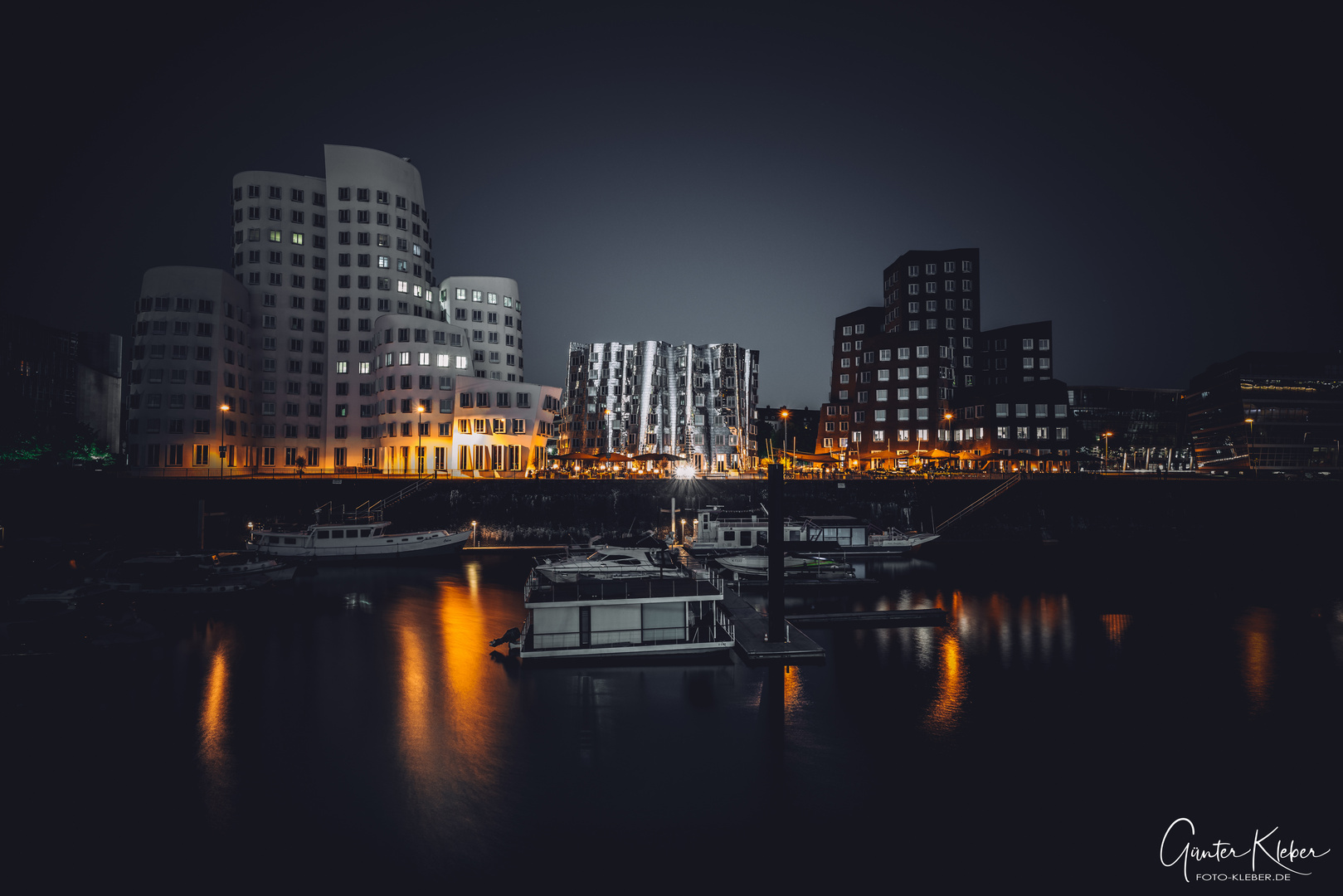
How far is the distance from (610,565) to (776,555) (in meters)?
12.3

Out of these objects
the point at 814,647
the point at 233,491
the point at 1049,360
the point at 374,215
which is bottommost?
the point at 814,647

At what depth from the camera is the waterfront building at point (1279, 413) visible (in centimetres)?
10769

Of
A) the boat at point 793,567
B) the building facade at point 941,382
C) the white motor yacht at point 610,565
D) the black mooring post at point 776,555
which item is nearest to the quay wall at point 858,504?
the building facade at point 941,382

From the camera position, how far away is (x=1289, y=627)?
34625 mm

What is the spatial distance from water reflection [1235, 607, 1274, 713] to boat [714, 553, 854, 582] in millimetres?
20678

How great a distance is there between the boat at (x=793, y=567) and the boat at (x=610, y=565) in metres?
7.80

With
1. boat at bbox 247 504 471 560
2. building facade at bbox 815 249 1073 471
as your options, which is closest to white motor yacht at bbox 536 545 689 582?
boat at bbox 247 504 471 560

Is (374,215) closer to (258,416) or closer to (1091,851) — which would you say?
(258,416)

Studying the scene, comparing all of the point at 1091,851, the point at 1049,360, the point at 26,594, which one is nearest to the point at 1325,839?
the point at 1091,851

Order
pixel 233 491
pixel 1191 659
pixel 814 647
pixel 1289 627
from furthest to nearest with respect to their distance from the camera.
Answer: pixel 233 491
pixel 1289 627
pixel 1191 659
pixel 814 647

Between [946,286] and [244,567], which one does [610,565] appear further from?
[946,286]

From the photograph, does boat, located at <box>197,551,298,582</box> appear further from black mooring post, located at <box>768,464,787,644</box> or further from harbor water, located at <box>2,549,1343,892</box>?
black mooring post, located at <box>768,464,787,644</box>

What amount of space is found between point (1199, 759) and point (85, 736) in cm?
3568

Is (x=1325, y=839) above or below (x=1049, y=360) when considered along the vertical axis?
below
